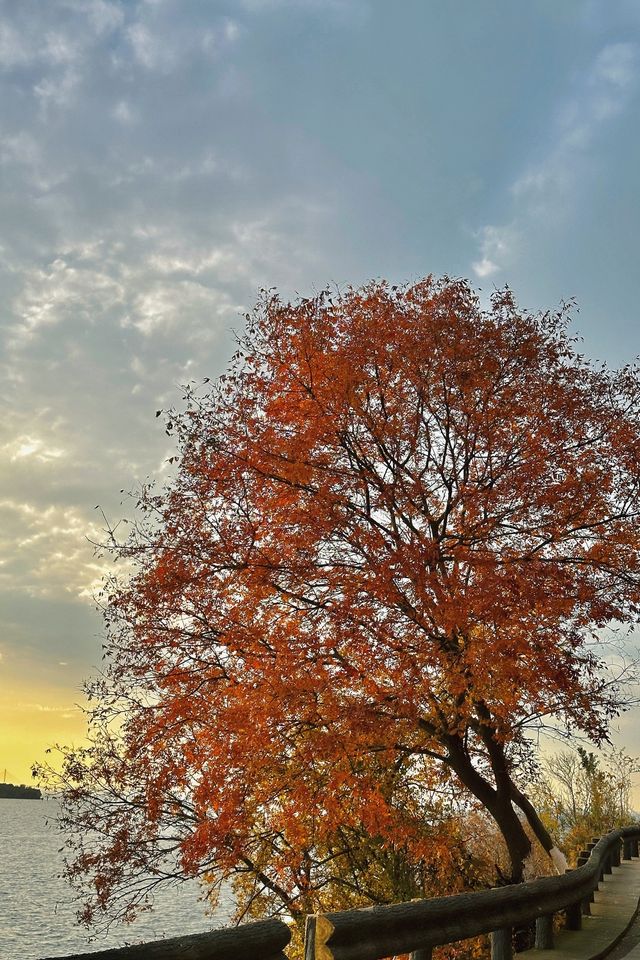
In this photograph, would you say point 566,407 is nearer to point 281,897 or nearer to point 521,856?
point 521,856

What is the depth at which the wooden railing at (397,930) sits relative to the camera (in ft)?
13.8

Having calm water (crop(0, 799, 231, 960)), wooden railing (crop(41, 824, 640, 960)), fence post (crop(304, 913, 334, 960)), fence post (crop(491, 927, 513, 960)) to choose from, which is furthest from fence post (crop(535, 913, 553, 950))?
calm water (crop(0, 799, 231, 960))

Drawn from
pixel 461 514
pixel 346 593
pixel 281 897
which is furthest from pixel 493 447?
pixel 281 897

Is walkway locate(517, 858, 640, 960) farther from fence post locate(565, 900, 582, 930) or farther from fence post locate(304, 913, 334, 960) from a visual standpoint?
fence post locate(304, 913, 334, 960)

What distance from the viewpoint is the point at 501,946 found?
8148mm

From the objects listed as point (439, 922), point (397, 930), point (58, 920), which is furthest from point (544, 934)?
point (58, 920)

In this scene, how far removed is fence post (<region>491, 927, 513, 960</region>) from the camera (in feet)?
26.7

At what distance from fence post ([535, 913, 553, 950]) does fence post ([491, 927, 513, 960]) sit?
184 cm

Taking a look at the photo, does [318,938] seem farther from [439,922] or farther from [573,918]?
[573,918]

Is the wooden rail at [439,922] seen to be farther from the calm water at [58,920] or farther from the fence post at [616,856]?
the calm water at [58,920]

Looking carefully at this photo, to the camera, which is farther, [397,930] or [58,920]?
[58,920]

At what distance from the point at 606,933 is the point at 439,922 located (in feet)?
18.8

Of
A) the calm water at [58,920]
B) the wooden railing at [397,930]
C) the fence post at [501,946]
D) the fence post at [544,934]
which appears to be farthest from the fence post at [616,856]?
the calm water at [58,920]

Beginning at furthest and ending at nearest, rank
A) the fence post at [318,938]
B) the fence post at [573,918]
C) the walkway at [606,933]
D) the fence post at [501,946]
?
1. the fence post at [573,918]
2. the walkway at [606,933]
3. the fence post at [501,946]
4. the fence post at [318,938]
